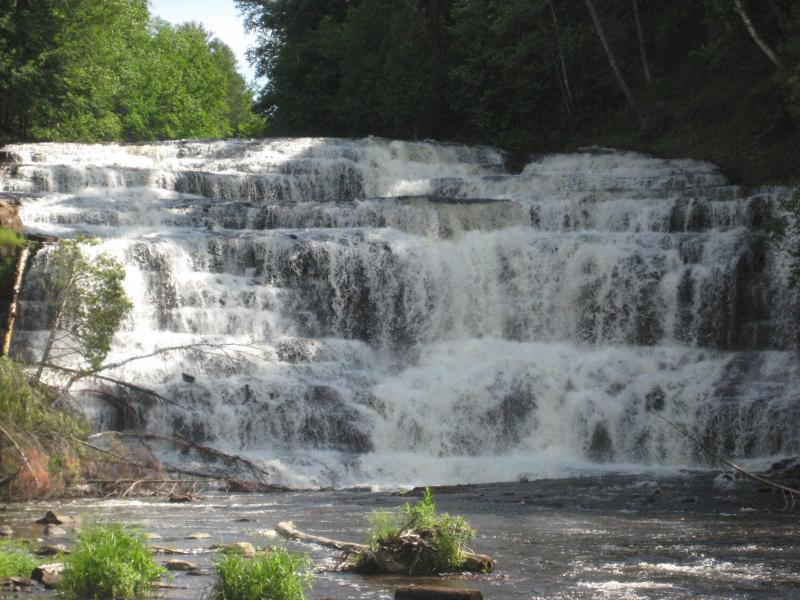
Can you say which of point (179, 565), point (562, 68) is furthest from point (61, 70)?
point (179, 565)

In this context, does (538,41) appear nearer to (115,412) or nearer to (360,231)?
(360,231)

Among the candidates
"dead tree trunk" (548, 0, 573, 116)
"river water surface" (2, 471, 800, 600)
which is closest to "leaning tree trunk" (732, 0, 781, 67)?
"dead tree trunk" (548, 0, 573, 116)

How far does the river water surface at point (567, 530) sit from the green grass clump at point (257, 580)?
1.09m

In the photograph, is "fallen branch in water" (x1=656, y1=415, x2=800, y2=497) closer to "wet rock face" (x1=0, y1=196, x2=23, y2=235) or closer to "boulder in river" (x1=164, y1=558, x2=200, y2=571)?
"boulder in river" (x1=164, y1=558, x2=200, y2=571)

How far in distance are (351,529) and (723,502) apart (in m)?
5.61

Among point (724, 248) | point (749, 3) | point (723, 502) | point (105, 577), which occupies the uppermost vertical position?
point (749, 3)

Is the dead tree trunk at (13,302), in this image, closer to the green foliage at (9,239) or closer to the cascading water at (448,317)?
the green foliage at (9,239)

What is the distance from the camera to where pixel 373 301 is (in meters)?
26.7

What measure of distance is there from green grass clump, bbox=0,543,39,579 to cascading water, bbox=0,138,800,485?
997 centimetres

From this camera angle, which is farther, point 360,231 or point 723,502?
point 360,231

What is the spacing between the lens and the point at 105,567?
29.4ft

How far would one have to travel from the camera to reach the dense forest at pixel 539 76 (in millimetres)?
35219

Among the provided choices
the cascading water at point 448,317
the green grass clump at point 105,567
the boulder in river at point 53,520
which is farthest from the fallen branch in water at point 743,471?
the boulder in river at point 53,520

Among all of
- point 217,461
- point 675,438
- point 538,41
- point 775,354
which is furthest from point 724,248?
point 538,41
